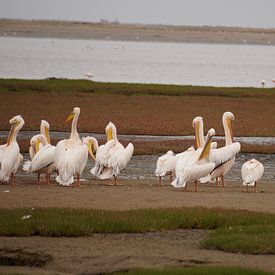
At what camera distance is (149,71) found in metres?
58.4

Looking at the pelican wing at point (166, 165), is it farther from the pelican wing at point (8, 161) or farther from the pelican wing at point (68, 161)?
the pelican wing at point (8, 161)

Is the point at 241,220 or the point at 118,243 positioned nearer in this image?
the point at 118,243

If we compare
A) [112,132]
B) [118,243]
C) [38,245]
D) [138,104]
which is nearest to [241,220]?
[118,243]

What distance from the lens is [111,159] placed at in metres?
15.4

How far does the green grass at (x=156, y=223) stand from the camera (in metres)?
10.1

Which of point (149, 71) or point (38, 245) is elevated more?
point (149, 71)

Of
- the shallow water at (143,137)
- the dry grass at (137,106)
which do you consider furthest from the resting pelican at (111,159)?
the dry grass at (137,106)

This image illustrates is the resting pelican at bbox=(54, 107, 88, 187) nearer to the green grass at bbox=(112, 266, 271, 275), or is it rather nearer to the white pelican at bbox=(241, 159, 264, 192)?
the white pelican at bbox=(241, 159, 264, 192)

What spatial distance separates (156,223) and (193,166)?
3269 mm

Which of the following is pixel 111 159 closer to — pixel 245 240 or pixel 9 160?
pixel 9 160

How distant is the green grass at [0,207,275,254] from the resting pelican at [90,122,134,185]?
370cm

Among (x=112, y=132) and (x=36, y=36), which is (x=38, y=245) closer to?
(x=112, y=132)

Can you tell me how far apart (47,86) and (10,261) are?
25131 mm

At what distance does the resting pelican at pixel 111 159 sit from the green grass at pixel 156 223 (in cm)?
370
